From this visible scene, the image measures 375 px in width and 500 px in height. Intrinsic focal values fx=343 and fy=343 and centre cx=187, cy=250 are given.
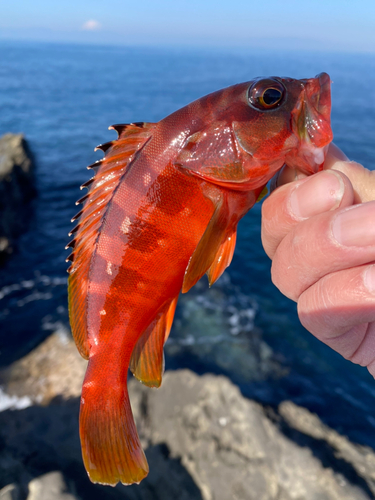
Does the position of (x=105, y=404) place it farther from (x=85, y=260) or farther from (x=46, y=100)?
(x=46, y=100)

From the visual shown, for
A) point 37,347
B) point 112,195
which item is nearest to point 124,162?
point 112,195

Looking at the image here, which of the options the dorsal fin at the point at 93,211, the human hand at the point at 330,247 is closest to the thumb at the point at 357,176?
the human hand at the point at 330,247

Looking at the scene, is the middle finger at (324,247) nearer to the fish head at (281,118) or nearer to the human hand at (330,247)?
the human hand at (330,247)

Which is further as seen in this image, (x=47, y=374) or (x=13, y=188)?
(x=13, y=188)

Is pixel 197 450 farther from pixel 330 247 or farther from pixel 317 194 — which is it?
pixel 317 194

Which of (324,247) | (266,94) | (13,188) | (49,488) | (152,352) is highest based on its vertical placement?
(266,94)

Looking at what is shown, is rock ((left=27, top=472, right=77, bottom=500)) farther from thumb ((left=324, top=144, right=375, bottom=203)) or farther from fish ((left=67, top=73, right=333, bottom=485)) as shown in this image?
thumb ((left=324, top=144, right=375, bottom=203))

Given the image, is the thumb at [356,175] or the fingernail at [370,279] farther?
the thumb at [356,175]

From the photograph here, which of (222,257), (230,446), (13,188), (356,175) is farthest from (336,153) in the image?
(13,188)
